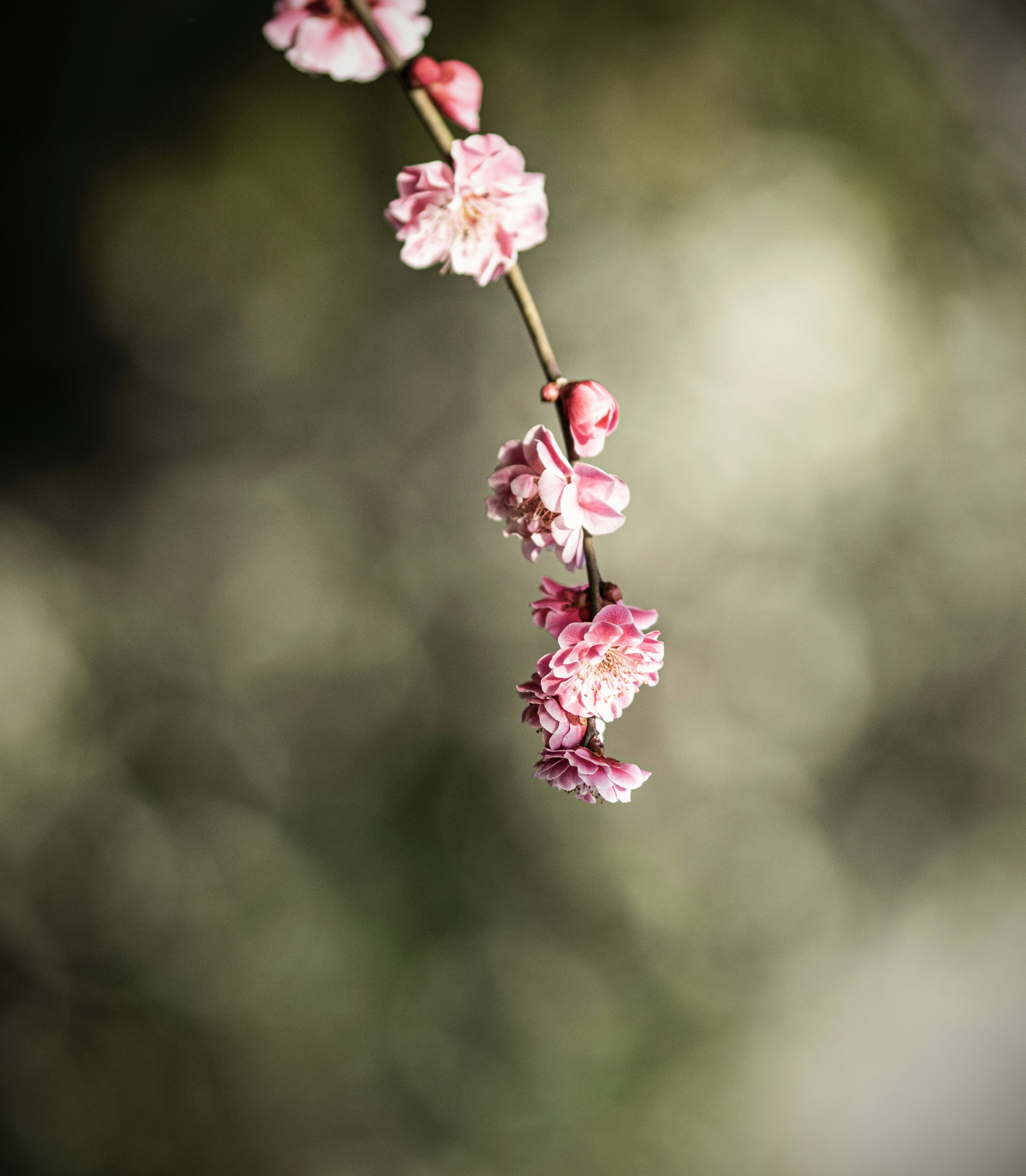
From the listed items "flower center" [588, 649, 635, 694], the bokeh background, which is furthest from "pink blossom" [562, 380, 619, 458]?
the bokeh background

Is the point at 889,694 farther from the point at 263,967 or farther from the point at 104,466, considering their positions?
the point at 104,466

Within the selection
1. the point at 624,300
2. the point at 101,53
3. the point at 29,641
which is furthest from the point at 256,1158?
the point at 101,53

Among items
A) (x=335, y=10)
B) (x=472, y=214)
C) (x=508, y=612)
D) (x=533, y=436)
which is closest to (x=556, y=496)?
(x=533, y=436)

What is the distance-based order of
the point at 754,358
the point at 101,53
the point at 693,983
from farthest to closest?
the point at 693,983, the point at 754,358, the point at 101,53

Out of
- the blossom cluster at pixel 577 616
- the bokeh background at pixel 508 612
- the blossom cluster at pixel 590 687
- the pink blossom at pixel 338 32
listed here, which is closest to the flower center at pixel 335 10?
the pink blossom at pixel 338 32

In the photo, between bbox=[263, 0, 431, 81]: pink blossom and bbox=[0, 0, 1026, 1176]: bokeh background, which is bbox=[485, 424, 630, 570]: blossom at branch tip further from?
bbox=[0, 0, 1026, 1176]: bokeh background

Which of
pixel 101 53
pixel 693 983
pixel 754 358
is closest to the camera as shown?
pixel 101 53

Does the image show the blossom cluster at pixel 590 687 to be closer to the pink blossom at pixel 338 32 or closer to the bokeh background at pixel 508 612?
the pink blossom at pixel 338 32
